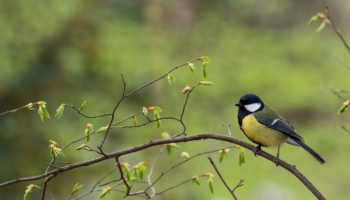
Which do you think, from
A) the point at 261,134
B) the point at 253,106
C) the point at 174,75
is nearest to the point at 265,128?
the point at 261,134

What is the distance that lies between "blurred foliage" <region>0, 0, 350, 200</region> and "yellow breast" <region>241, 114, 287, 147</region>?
5.20 feet

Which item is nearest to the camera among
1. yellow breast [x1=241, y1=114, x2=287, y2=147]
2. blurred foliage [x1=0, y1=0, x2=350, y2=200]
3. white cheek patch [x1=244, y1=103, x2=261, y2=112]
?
yellow breast [x1=241, y1=114, x2=287, y2=147]

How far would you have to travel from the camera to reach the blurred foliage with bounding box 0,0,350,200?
3840 mm

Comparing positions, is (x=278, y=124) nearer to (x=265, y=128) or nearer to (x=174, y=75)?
(x=265, y=128)

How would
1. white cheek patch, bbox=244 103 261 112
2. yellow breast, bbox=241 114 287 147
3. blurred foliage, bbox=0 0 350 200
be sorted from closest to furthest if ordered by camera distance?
1. yellow breast, bbox=241 114 287 147
2. white cheek patch, bbox=244 103 261 112
3. blurred foliage, bbox=0 0 350 200

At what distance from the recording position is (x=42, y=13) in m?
4.91

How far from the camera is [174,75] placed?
724 cm

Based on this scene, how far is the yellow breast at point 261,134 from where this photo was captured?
7.81ft

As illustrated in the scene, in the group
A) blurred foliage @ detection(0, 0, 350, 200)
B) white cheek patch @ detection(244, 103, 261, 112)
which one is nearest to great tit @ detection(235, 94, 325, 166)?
white cheek patch @ detection(244, 103, 261, 112)

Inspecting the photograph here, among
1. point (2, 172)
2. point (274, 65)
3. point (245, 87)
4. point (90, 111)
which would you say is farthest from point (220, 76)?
point (2, 172)

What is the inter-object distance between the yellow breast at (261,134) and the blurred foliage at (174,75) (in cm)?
158

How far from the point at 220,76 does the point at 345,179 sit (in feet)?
7.83

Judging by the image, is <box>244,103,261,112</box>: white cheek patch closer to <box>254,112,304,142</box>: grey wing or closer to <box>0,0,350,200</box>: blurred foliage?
<box>254,112,304,142</box>: grey wing

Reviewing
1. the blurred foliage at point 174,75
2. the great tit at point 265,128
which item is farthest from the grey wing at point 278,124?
the blurred foliage at point 174,75
